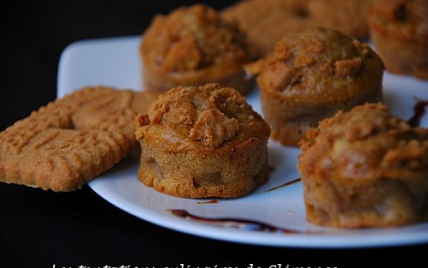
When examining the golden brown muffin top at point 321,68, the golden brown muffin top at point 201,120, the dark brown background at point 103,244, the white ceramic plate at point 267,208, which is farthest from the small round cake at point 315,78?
the dark brown background at point 103,244

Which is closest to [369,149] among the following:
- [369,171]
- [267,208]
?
[369,171]

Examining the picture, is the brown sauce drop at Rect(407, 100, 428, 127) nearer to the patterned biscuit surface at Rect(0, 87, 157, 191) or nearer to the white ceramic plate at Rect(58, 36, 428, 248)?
the white ceramic plate at Rect(58, 36, 428, 248)

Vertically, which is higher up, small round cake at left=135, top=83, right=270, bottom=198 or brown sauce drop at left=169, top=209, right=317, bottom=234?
small round cake at left=135, top=83, right=270, bottom=198

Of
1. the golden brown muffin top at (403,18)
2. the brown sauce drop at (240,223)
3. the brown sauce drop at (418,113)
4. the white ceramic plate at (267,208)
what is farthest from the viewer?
the golden brown muffin top at (403,18)

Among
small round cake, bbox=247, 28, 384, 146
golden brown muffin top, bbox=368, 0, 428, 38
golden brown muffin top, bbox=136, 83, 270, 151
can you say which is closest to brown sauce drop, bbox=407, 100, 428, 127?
small round cake, bbox=247, 28, 384, 146

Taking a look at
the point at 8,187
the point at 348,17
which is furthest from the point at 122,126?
the point at 348,17

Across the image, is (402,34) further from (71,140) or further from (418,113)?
(71,140)

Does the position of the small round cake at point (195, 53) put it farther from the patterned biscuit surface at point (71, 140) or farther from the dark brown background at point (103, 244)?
the dark brown background at point (103, 244)
